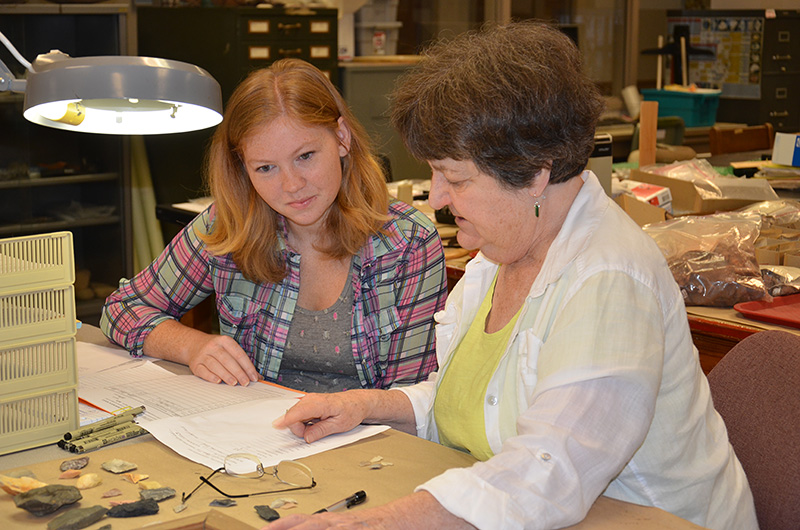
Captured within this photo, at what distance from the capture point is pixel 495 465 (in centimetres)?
111

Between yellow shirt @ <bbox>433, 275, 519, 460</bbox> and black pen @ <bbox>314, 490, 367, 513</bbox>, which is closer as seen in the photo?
black pen @ <bbox>314, 490, 367, 513</bbox>

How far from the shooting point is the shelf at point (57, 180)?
4223 mm

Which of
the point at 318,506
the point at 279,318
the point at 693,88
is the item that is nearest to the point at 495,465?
the point at 318,506

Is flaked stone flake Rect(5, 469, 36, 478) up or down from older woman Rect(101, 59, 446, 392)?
down

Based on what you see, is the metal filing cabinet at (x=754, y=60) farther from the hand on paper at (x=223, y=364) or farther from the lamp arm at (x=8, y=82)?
the lamp arm at (x=8, y=82)

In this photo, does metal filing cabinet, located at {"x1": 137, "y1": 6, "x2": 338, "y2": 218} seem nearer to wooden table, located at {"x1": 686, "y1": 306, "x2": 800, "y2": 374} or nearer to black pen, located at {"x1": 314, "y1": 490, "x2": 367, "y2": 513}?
wooden table, located at {"x1": 686, "y1": 306, "x2": 800, "y2": 374}

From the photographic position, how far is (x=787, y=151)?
12.3ft

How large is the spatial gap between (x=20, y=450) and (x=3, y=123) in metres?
3.14

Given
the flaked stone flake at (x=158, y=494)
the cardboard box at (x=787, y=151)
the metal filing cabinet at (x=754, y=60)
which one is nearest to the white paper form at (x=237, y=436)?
the flaked stone flake at (x=158, y=494)

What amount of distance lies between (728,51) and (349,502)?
20.4 feet

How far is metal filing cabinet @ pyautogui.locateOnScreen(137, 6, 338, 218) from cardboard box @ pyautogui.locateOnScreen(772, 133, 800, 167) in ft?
7.31

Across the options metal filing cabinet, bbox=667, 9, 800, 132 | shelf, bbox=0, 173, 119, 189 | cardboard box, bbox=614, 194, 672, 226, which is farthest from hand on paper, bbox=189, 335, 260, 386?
metal filing cabinet, bbox=667, 9, 800, 132

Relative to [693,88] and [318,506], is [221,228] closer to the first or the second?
[318,506]

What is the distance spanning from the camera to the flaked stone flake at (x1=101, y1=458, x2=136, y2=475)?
1.33 m
